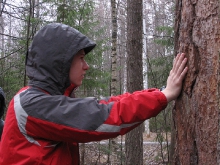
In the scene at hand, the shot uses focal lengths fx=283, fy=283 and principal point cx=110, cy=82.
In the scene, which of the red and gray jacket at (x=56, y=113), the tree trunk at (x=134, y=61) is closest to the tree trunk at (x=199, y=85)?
the red and gray jacket at (x=56, y=113)

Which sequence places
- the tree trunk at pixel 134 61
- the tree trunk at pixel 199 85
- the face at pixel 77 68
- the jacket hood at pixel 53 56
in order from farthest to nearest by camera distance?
1. the tree trunk at pixel 134 61
2. the face at pixel 77 68
3. the jacket hood at pixel 53 56
4. the tree trunk at pixel 199 85

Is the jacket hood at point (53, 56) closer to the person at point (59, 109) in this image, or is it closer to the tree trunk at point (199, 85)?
the person at point (59, 109)

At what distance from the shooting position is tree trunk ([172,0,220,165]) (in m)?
1.74

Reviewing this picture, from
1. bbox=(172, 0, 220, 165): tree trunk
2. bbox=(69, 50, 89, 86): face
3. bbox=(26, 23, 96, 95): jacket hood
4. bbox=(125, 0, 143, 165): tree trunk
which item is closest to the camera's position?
bbox=(172, 0, 220, 165): tree trunk

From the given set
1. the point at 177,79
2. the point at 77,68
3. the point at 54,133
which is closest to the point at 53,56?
the point at 77,68

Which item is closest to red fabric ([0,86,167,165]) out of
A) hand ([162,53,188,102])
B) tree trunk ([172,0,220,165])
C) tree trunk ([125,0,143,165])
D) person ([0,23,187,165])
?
person ([0,23,187,165])

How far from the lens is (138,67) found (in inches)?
229

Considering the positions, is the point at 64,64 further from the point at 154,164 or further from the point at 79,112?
the point at 154,164

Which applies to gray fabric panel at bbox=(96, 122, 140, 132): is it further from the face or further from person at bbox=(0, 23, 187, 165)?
the face

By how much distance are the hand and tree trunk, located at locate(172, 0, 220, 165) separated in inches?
1.5

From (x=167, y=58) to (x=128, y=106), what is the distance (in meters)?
7.33

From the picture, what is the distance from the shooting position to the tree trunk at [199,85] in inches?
68.5

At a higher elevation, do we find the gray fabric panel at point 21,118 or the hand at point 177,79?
the hand at point 177,79

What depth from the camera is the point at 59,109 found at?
1796 millimetres
